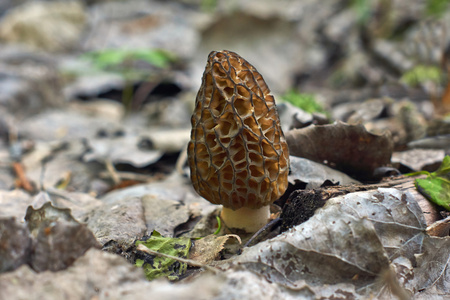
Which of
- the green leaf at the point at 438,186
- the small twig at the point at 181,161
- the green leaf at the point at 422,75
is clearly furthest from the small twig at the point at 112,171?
the green leaf at the point at 422,75

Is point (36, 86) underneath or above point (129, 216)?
underneath

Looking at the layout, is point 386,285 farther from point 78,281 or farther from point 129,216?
point 129,216

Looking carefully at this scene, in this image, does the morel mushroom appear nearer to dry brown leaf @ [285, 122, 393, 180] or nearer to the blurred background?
dry brown leaf @ [285, 122, 393, 180]

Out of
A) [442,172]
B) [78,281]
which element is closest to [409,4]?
[442,172]

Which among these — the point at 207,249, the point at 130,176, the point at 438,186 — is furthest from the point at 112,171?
the point at 438,186

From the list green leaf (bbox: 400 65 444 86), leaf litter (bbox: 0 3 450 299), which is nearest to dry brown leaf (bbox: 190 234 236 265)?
leaf litter (bbox: 0 3 450 299)
